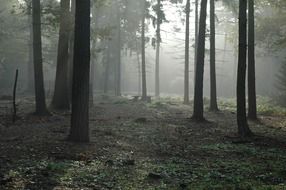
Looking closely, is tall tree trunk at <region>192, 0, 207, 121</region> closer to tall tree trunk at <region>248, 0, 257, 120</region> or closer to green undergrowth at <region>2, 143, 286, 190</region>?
tall tree trunk at <region>248, 0, 257, 120</region>

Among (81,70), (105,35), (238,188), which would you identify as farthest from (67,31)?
(238,188)

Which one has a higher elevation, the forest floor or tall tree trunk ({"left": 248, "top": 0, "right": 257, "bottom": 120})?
tall tree trunk ({"left": 248, "top": 0, "right": 257, "bottom": 120})

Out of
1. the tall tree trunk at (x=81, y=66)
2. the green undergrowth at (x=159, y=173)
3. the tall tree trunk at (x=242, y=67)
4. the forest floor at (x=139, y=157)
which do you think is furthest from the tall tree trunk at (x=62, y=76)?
the green undergrowth at (x=159, y=173)

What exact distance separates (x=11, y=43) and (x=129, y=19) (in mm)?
13738

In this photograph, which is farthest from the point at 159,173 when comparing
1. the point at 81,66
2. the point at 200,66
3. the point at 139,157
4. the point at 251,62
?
Answer: the point at 251,62

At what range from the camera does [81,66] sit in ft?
42.5

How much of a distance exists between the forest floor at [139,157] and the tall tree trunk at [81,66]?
818 millimetres

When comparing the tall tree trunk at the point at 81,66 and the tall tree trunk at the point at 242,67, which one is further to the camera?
the tall tree trunk at the point at 242,67

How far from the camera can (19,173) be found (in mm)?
8891

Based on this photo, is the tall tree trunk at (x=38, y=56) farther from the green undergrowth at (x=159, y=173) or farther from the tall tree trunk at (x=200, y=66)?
the green undergrowth at (x=159, y=173)

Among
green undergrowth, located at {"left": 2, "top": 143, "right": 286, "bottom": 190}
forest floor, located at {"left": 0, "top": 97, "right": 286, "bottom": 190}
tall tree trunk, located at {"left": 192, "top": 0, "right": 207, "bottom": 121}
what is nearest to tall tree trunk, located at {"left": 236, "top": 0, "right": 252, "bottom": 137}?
forest floor, located at {"left": 0, "top": 97, "right": 286, "bottom": 190}

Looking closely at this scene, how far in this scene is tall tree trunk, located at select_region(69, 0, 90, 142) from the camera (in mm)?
12906

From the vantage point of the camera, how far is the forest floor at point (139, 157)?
881cm

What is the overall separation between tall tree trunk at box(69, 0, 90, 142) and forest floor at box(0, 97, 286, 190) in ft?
2.69
